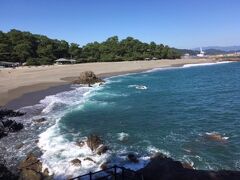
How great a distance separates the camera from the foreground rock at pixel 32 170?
55.3 feet

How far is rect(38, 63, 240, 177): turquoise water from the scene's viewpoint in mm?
20734

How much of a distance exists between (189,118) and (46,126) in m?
13.0

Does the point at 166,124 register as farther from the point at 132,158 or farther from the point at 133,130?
the point at 132,158

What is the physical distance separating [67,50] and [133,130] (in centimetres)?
9150

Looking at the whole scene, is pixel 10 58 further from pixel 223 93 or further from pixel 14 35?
pixel 223 93

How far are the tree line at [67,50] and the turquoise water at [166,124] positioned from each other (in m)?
58.5

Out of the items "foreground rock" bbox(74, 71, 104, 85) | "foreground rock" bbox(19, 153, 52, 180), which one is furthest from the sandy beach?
"foreground rock" bbox(19, 153, 52, 180)

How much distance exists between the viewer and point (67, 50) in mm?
113812

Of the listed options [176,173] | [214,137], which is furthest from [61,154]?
[214,137]

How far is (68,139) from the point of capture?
958 inches

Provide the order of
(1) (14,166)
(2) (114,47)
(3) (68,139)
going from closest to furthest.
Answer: (1) (14,166), (3) (68,139), (2) (114,47)

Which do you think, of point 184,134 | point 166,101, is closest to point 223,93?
point 166,101

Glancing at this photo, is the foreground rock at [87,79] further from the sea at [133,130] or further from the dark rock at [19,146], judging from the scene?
the dark rock at [19,146]

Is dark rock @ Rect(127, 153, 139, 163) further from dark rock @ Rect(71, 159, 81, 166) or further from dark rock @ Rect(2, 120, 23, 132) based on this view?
dark rock @ Rect(2, 120, 23, 132)
